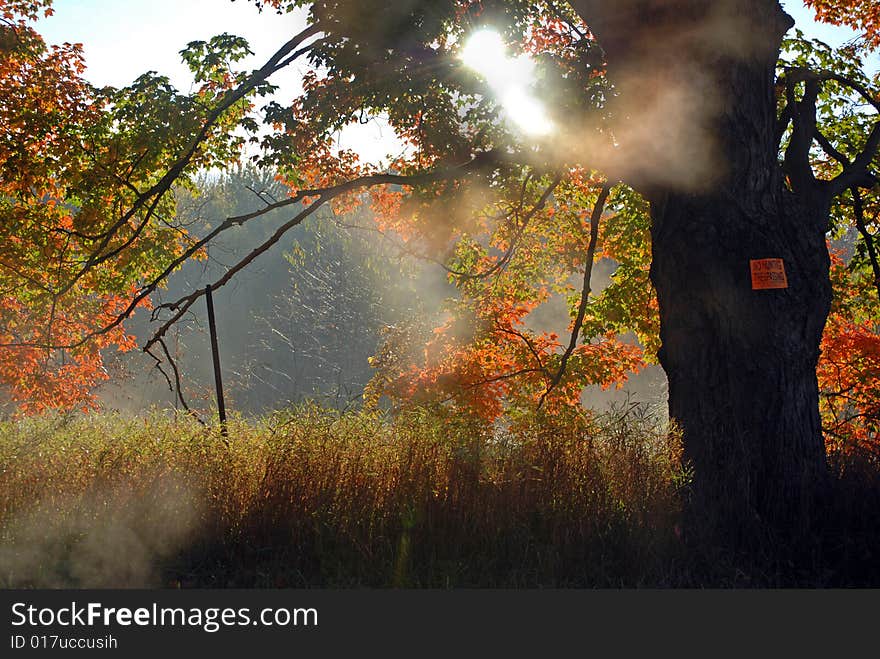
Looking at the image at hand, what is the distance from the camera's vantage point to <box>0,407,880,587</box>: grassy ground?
200 inches

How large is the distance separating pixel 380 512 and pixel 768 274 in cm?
358

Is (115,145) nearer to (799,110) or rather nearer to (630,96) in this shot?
(630,96)

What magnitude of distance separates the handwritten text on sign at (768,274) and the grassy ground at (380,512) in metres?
1.45

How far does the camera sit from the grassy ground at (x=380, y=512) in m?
5.08

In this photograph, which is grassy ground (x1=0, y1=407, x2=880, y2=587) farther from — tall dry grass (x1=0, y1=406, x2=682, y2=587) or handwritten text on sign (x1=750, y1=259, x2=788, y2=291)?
handwritten text on sign (x1=750, y1=259, x2=788, y2=291)

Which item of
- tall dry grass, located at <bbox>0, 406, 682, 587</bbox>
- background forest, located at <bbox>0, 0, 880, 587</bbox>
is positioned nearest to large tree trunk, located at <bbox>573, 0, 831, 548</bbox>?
background forest, located at <bbox>0, 0, 880, 587</bbox>

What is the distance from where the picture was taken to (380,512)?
18.1 feet

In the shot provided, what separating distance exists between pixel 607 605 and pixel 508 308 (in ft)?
28.2

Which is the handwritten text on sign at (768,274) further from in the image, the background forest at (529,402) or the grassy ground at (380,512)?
the grassy ground at (380,512)

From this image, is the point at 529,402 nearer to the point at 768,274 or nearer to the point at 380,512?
the point at 768,274

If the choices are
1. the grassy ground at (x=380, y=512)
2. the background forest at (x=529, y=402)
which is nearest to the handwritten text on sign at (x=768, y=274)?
the background forest at (x=529, y=402)

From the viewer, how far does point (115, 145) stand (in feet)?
31.8

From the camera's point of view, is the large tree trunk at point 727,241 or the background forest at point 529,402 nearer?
the background forest at point 529,402

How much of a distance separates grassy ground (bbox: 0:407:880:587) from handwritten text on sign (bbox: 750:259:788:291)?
145 cm
